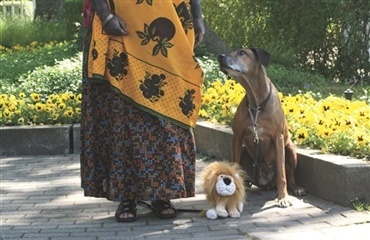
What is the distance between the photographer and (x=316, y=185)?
6.35 m

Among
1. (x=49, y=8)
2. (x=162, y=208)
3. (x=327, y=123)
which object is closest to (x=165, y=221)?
(x=162, y=208)

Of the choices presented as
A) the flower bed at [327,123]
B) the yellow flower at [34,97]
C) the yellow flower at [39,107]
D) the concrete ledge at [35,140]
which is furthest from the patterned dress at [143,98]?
the yellow flower at [34,97]

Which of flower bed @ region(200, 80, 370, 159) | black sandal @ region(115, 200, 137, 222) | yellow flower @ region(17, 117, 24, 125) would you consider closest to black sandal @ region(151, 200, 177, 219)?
black sandal @ region(115, 200, 137, 222)

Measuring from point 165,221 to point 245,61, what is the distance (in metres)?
1.32

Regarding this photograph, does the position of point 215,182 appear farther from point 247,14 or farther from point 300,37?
point 247,14

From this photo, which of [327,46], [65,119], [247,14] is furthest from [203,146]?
[247,14]

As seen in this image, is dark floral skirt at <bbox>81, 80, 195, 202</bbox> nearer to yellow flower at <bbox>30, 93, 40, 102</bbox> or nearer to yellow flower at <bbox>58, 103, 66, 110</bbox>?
yellow flower at <bbox>58, 103, 66, 110</bbox>

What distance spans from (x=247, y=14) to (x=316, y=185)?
8.15 m

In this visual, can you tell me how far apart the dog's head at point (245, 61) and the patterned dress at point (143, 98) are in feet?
1.42

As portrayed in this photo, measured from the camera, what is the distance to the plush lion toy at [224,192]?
18.9ft

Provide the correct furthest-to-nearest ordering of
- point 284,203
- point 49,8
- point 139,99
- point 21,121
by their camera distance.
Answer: point 49,8 < point 21,121 < point 284,203 < point 139,99

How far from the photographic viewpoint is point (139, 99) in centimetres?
561

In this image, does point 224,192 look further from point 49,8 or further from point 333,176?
point 49,8

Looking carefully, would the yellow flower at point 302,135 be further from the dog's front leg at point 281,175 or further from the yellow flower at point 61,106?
the yellow flower at point 61,106
